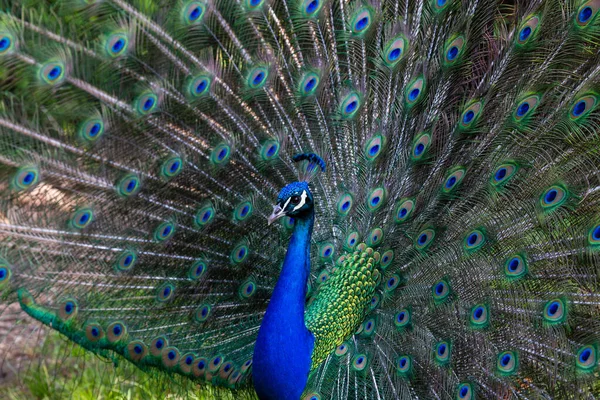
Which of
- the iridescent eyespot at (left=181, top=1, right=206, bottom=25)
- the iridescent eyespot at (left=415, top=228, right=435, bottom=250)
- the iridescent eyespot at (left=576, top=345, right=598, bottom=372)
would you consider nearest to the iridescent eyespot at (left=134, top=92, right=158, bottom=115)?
the iridescent eyespot at (left=181, top=1, right=206, bottom=25)

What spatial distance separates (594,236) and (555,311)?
0.26m

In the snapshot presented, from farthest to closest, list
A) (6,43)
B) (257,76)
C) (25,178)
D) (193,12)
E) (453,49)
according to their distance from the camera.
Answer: (453,49) → (257,76) → (193,12) → (25,178) → (6,43)

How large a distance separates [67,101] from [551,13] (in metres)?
1.54

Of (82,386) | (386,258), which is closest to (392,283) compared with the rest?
(386,258)

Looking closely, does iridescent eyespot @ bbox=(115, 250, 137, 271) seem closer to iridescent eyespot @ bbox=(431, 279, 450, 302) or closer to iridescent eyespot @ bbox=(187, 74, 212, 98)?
iridescent eyespot @ bbox=(187, 74, 212, 98)

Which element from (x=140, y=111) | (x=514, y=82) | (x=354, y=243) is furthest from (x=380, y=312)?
(x=140, y=111)

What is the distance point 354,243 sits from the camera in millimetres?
2645

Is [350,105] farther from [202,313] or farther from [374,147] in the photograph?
[202,313]

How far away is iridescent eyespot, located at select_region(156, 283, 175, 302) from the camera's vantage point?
96.9 inches

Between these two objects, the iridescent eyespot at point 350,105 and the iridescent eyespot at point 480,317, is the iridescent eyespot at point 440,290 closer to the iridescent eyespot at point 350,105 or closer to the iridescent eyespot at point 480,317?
the iridescent eyespot at point 480,317

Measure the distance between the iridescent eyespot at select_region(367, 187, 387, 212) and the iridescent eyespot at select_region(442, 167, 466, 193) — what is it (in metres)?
0.22

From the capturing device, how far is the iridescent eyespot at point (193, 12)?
7.23 feet

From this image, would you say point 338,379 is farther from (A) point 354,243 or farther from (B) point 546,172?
(B) point 546,172

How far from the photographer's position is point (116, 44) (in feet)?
6.90
